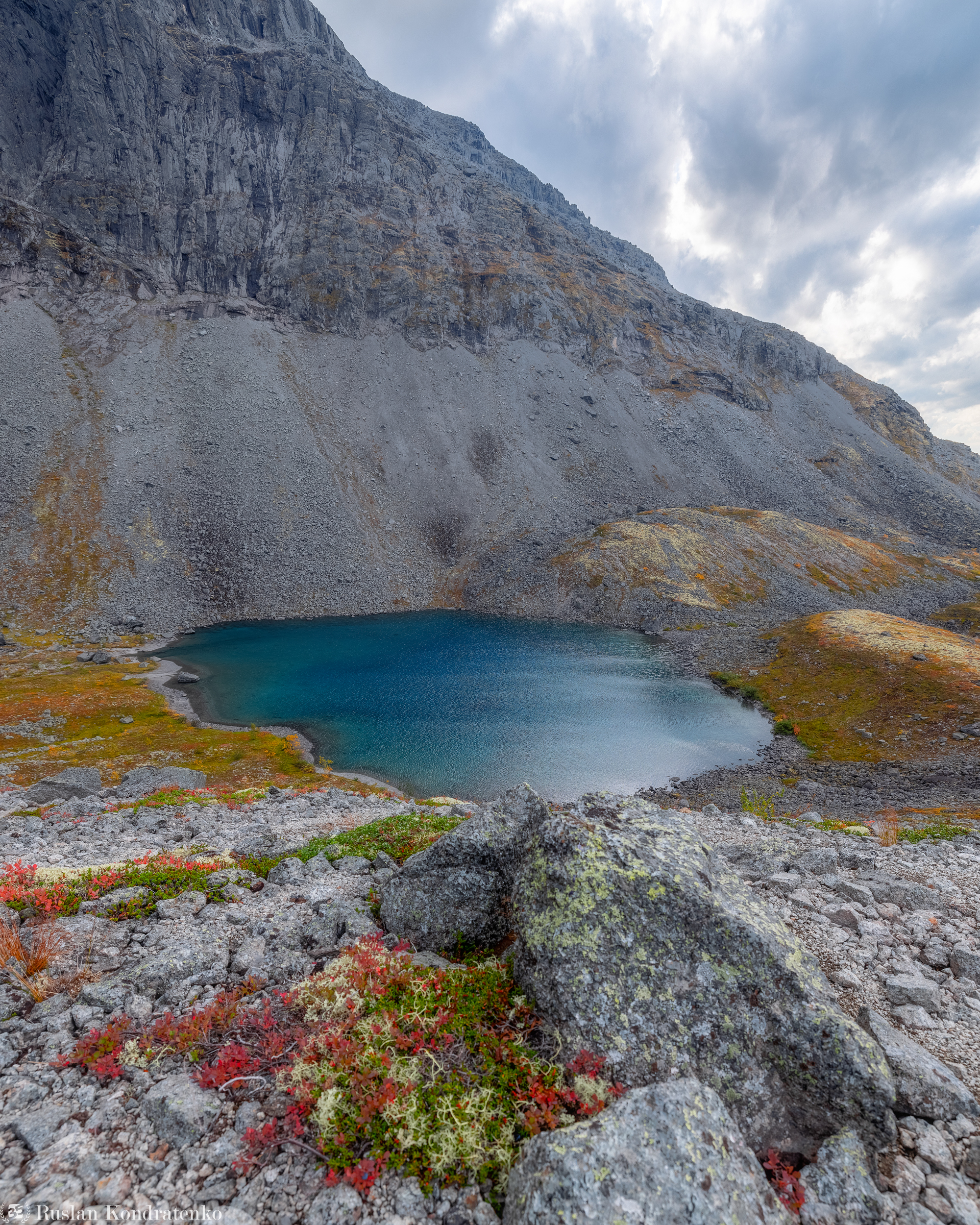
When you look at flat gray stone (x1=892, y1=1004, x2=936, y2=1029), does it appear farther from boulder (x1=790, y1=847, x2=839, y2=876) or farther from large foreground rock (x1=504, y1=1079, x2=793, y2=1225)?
boulder (x1=790, y1=847, x2=839, y2=876)

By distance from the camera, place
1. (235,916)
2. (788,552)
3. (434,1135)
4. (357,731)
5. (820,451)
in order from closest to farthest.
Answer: (434,1135) → (235,916) → (357,731) → (788,552) → (820,451)

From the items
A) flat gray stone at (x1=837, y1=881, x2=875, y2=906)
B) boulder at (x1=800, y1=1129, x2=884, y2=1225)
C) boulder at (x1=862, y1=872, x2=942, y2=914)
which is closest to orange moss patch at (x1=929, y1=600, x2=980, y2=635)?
boulder at (x1=862, y1=872, x2=942, y2=914)

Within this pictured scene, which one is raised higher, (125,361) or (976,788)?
(125,361)

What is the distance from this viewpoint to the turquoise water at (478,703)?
39406mm

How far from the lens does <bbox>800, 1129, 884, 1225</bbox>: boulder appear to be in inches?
187

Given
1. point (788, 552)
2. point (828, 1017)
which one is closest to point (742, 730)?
point (828, 1017)

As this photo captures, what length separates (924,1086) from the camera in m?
5.67

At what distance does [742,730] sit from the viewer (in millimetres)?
48156

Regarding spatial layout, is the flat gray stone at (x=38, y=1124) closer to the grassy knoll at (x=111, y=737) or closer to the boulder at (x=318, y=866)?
the boulder at (x=318, y=866)

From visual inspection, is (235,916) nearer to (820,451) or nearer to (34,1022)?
(34,1022)

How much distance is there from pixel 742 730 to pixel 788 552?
66.9 m

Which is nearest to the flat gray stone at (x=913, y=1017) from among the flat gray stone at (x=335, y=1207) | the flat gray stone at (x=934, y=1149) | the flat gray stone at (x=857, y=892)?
the flat gray stone at (x=934, y=1149)

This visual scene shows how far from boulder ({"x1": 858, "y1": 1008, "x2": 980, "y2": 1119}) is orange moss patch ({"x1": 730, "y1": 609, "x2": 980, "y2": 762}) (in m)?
41.9

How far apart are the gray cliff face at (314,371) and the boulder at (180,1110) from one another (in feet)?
285
